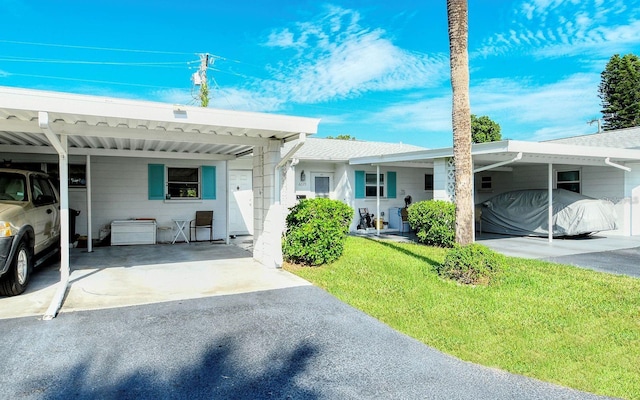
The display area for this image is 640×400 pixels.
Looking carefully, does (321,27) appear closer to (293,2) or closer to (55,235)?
(293,2)

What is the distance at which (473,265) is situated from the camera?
6176 mm

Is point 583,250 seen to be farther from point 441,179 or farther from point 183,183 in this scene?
point 183,183

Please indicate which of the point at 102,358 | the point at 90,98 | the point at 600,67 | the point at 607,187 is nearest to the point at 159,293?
the point at 102,358

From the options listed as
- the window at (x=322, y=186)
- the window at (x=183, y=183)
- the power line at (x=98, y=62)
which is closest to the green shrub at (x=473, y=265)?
the window at (x=322, y=186)

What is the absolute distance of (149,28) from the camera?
1577 cm

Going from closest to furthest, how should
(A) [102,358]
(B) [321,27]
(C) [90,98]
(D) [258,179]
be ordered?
1. (A) [102,358]
2. (C) [90,98]
3. (D) [258,179]
4. (B) [321,27]

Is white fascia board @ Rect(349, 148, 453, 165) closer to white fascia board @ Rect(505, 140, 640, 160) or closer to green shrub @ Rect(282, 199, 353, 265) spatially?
white fascia board @ Rect(505, 140, 640, 160)

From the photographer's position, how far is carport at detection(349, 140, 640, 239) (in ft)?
29.3

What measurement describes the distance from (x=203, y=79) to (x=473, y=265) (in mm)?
19607

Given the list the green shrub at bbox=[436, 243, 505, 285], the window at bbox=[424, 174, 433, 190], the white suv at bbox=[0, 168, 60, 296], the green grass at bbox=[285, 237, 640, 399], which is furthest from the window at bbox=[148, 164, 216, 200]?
the window at bbox=[424, 174, 433, 190]

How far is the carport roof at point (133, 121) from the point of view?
15.9 ft

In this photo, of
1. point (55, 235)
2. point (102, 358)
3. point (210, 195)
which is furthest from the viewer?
point (210, 195)

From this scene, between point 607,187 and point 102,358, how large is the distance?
14.5 meters

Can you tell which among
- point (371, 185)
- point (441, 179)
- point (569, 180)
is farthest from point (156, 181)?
point (569, 180)
